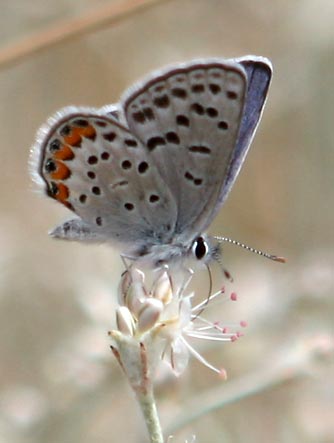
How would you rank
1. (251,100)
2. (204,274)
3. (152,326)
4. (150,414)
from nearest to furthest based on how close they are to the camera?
(150,414)
(152,326)
(251,100)
(204,274)

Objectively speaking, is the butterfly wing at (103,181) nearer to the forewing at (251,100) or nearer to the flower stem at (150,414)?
the forewing at (251,100)

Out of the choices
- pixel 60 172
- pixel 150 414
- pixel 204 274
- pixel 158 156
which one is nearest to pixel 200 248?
pixel 158 156

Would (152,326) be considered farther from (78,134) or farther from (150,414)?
(78,134)

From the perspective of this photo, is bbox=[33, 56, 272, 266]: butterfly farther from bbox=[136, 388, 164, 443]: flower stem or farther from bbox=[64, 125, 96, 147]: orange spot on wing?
bbox=[136, 388, 164, 443]: flower stem

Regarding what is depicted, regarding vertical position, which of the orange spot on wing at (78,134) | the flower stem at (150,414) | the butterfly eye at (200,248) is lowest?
the butterfly eye at (200,248)

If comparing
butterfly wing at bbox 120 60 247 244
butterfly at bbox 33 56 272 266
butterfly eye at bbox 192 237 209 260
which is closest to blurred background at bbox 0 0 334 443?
butterfly eye at bbox 192 237 209 260

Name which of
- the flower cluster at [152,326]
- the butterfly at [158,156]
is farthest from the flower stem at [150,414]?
the butterfly at [158,156]

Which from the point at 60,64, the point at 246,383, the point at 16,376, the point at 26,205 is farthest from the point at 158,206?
the point at 60,64
